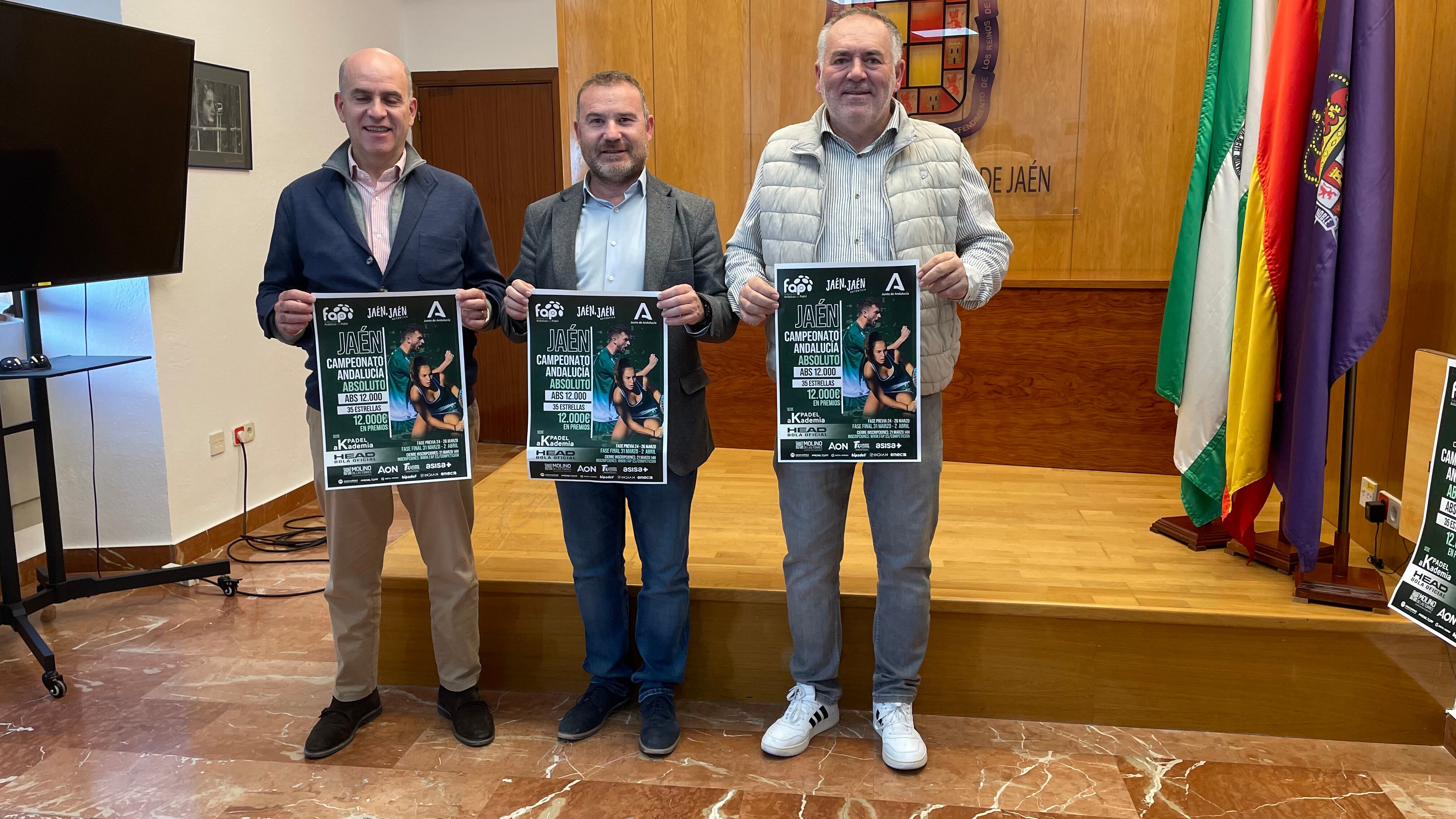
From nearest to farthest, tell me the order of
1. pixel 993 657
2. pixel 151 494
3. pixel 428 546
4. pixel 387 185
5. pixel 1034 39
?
pixel 387 185 < pixel 428 546 < pixel 993 657 < pixel 151 494 < pixel 1034 39

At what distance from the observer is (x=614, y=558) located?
92.0 inches

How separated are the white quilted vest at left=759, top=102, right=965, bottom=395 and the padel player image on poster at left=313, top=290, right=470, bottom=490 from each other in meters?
0.70

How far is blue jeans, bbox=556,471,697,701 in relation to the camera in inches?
87.7

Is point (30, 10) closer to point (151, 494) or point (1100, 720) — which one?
point (151, 494)

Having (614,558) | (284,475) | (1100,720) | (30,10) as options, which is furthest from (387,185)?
(284,475)

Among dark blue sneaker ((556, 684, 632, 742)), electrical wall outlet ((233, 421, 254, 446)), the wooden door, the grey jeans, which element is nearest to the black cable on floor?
electrical wall outlet ((233, 421, 254, 446))

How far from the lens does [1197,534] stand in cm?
283

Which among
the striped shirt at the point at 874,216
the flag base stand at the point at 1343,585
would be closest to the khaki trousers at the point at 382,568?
the striped shirt at the point at 874,216

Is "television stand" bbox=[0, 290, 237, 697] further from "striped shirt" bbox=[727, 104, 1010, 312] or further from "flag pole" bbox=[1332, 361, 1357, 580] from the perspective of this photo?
"flag pole" bbox=[1332, 361, 1357, 580]

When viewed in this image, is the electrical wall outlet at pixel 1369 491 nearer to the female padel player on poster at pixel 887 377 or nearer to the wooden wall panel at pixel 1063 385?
the wooden wall panel at pixel 1063 385

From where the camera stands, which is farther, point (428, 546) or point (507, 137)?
point (507, 137)

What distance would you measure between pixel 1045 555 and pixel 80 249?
2.98 metres

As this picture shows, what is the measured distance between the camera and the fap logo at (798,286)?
1.98m

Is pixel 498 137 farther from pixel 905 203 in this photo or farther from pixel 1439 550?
pixel 1439 550
